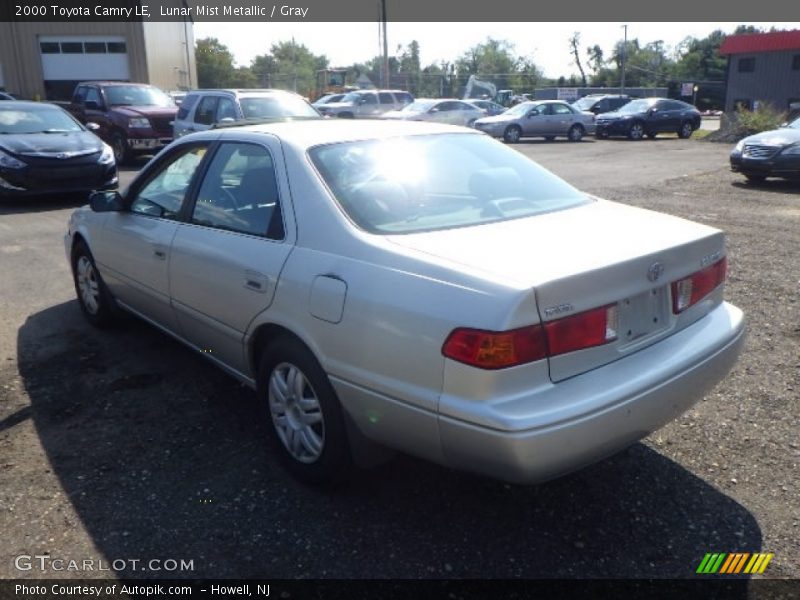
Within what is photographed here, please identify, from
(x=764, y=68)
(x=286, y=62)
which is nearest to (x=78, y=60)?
(x=764, y=68)

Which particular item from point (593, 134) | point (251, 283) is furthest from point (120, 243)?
Result: point (593, 134)

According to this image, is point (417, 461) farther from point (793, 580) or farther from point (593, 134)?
point (593, 134)

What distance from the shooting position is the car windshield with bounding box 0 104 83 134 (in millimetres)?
11000

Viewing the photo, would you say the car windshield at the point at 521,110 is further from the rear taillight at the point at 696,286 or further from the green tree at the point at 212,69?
the green tree at the point at 212,69

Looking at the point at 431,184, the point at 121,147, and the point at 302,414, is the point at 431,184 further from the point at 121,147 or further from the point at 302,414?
the point at 121,147

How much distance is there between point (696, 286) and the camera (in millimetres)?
2994

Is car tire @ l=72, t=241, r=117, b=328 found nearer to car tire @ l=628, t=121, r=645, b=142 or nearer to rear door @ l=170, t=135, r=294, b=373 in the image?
rear door @ l=170, t=135, r=294, b=373

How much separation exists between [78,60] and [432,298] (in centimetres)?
4126

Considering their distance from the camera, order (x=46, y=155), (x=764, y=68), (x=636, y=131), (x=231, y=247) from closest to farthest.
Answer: (x=231, y=247), (x=46, y=155), (x=636, y=131), (x=764, y=68)

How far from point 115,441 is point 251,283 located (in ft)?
3.97

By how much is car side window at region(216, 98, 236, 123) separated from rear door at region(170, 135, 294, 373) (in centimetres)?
905

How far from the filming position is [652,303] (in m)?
2.74

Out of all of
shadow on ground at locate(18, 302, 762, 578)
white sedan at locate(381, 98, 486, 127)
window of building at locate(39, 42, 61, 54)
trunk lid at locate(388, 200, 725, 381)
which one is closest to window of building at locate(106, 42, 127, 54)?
window of building at locate(39, 42, 61, 54)

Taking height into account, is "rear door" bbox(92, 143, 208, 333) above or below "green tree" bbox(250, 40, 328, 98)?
below
